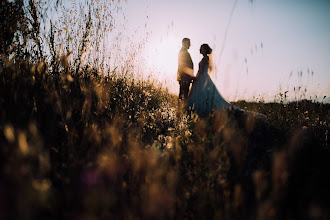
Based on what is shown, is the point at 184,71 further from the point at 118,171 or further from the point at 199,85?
the point at 118,171

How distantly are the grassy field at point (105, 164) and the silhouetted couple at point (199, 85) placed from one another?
2.22 meters

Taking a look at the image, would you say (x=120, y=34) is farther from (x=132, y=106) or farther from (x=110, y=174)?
(x=110, y=174)

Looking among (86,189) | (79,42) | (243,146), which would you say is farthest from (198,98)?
(86,189)

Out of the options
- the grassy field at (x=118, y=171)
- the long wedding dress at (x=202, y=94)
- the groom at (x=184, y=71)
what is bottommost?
the grassy field at (x=118, y=171)

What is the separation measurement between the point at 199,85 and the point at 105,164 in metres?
4.43

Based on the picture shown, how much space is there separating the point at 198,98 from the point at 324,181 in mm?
3559

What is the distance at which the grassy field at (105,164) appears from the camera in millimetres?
646

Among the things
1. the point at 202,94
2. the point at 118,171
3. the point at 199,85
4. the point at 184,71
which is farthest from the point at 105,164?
the point at 184,71

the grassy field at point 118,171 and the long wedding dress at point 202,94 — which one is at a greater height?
the long wedding dress at point 202,94

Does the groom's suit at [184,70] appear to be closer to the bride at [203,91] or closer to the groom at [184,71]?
the groom at [184,71]

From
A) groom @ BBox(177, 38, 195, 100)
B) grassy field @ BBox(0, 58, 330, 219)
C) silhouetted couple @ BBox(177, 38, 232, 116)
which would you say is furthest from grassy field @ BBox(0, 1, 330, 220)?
groom @ BBox(177, 38, 195, 100)

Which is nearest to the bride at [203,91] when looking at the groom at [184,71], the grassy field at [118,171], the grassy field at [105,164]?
the groom at [184,71]

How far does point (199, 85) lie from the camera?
5.02 m

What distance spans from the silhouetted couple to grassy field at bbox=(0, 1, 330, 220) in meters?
2.22
